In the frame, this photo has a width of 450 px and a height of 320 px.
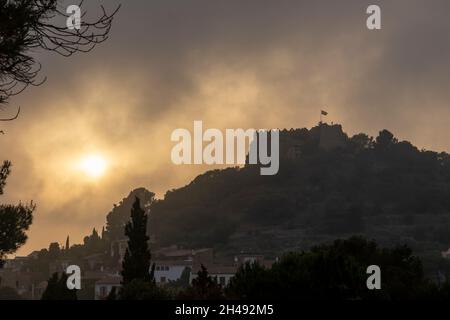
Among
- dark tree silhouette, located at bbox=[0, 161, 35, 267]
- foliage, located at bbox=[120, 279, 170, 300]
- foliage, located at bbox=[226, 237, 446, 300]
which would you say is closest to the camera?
dark tree silhouette, located at bbox=[0, 161, 35, 267]

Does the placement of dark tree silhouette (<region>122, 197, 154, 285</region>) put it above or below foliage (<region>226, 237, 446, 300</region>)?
above

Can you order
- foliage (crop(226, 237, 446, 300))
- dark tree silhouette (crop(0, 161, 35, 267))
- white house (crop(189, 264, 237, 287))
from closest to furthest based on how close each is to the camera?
Answer: dark tree silhouette (crop(0, 161, 35, 267)) → foliage (crop(226, 237, 446, 300)) → white house (crop(189, 264, 237, 287))

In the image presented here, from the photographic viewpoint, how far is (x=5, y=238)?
29859 mm

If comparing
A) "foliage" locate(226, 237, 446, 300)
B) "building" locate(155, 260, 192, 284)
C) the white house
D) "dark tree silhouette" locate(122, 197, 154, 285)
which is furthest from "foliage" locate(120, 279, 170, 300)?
"building" locate(155, 260, 192, 284)

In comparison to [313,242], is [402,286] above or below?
below

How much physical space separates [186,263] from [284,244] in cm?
5141

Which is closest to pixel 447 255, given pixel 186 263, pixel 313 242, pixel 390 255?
pixel 313 242

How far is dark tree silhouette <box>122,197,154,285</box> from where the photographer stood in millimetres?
55875

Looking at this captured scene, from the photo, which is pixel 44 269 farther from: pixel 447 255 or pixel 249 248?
pixel 447 255

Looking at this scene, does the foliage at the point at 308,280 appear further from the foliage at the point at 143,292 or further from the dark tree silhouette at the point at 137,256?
the dark tree silhouette at the point at 137,256

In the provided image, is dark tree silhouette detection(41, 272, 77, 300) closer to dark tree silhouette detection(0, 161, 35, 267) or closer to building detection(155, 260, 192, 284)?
dark tree silhouette detection(0, 161, 35, 267)

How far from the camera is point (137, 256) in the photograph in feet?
186
